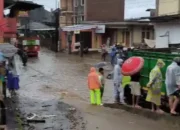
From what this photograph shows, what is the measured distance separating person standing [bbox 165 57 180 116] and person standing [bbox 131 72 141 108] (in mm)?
1969

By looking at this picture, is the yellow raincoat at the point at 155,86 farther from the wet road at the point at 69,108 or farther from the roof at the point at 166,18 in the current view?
the roof at the point at 166,18

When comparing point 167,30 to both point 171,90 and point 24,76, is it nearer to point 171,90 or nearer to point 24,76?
point 24,76

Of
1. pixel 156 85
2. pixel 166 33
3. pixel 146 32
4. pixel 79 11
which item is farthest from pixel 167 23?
pixel 79 11

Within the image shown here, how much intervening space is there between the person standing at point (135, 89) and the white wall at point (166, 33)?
15.1 meters

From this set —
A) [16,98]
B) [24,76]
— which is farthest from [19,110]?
[24,76]

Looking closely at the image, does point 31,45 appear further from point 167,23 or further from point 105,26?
point 167,23

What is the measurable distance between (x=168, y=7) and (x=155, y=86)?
19.3 meters

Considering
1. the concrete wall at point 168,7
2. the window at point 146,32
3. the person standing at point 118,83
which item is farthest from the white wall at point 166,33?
the person standing at point 118,83

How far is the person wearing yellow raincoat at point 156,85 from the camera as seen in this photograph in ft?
38.6

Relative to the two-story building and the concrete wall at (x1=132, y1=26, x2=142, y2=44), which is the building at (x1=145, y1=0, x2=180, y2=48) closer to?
the two-story building

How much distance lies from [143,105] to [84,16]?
42.9m

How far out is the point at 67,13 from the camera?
6000 centimetres

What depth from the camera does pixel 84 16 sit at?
5588 centimetres

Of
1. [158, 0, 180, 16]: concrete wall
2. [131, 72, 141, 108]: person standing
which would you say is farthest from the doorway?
[131, 72, 141, 108]: person standing
